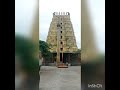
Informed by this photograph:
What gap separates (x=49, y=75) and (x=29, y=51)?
15.5 feet

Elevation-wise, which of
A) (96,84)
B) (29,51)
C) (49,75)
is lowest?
(49,75)

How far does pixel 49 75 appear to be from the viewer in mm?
6883

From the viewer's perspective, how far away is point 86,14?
2.31 m

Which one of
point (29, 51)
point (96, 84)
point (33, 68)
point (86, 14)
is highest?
point (86, 14)

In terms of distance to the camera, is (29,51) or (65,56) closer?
(29,51)
